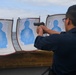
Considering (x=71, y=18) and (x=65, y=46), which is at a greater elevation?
(x=71, y=18)

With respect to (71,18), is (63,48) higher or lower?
lower

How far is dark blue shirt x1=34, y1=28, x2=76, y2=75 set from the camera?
261 centimetres

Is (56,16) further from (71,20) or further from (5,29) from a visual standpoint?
(71,20)

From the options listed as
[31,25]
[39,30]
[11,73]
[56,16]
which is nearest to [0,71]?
[11,73]

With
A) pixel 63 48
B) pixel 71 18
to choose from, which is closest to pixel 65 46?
pixel 63 48

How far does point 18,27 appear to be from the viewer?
21.0 ft

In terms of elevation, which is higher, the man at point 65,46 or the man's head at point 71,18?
the man's head at point 71,18

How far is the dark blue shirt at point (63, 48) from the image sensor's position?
261cm

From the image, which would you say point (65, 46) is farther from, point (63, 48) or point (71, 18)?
point (71, 18)

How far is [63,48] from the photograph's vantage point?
2631mm

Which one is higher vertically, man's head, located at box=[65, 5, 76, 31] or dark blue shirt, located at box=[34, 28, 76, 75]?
man's head, located at box=[65, 5, 76, 31]

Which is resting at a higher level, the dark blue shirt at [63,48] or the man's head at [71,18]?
the man's head at [71,18]

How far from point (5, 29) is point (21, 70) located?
3.08 feet

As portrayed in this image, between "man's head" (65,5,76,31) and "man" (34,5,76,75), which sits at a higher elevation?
"man's head" (65,5,76,31)
